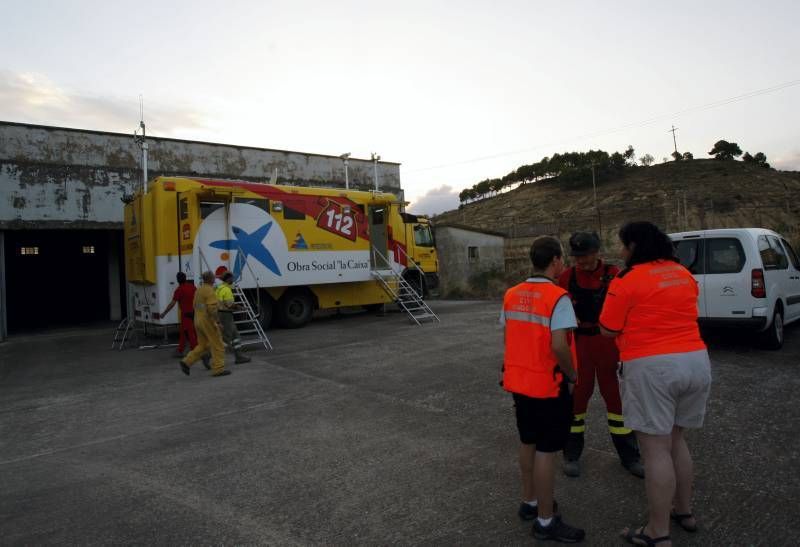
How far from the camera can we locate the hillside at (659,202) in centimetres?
3372

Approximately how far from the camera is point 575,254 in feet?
12.9

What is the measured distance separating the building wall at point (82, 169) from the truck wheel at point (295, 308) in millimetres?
6579

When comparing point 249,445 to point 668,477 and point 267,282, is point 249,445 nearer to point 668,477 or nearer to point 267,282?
point 668,477

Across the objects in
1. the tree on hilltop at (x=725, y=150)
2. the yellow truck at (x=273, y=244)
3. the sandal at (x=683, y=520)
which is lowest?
the sandal at (x=683, y=520)

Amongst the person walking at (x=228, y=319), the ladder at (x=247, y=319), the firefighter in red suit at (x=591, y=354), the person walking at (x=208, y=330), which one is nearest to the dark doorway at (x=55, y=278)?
the ladder at (x=247, y=319)

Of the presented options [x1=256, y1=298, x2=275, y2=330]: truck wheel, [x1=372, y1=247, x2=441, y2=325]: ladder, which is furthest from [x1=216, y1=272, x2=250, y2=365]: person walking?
[x1=372, y1=247, x2=441, y2=325]: ladder

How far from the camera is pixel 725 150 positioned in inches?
2276

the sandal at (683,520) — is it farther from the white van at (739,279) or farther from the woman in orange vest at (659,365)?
the white van at (739,279)

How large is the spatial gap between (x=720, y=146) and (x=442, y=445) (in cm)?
6608

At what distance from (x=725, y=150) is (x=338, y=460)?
66373 millimetres

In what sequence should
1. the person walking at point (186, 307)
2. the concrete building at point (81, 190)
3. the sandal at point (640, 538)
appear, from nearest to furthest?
the sandal at point (640, 538) < the person walking at point (186, 307) < the concrete building at point (81, 190)

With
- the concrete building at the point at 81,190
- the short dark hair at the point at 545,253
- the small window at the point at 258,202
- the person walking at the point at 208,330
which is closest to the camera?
the short dark hair at the point at 545,253

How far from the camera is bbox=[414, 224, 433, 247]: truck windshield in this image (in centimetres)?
1582

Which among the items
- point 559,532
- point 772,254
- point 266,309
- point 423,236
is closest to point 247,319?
point 266,309
